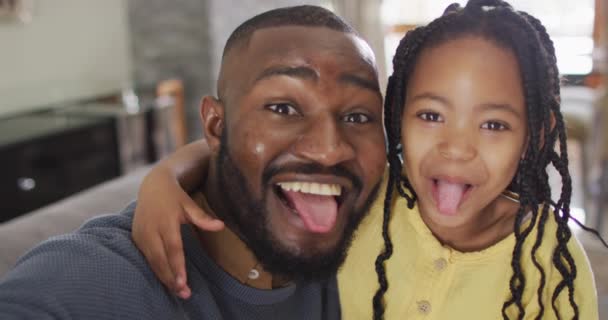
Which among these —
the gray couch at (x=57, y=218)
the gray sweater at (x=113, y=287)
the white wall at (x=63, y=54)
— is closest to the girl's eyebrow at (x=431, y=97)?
the gray sweater at (x=113, y=287)

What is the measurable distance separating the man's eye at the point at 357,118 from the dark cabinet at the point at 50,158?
8.11 ft

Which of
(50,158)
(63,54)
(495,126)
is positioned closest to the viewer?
(495,126)

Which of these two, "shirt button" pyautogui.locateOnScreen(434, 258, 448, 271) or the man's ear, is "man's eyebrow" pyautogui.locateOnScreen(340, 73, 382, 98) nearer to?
the man's ear

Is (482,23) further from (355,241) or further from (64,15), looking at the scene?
(64,15)

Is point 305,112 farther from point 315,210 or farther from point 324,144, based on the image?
Result: point 315,210

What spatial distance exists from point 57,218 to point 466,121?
3.19 ft

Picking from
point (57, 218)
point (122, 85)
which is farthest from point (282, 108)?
point (122, 85)

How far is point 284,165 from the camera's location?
111 cm

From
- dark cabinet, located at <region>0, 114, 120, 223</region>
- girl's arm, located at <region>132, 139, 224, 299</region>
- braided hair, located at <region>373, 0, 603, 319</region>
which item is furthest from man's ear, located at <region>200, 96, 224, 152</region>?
dark cabinet, located at <region>0, 114, 120, 223</region>

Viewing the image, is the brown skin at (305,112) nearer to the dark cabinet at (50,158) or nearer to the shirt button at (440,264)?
the shirt button at (440,264)

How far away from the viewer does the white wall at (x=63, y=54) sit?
12.0ft

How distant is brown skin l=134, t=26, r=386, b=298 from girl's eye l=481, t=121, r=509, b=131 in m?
0.21

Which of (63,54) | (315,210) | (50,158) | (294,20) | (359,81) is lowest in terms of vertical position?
(50,158)

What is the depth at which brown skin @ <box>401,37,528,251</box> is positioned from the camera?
117cm
